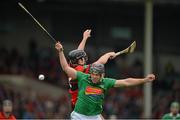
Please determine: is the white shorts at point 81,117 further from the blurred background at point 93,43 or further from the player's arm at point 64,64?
the blurred background at point 93,43

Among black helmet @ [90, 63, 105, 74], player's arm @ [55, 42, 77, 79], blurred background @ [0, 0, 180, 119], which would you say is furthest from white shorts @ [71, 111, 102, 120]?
blurred background @ [0, 0, 180, 119]

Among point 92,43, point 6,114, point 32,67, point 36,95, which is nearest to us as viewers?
point 6,114

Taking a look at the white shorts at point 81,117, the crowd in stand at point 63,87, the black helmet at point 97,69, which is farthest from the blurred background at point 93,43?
the black helmet at point 97,69

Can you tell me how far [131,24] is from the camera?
27234 mm

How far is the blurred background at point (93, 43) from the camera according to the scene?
23938 millimetres

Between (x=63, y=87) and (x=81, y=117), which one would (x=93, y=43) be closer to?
(x=63, y=87)

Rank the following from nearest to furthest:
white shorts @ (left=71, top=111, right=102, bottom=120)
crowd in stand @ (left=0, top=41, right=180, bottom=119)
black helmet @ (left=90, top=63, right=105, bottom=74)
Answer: black helmet @ (left=90, top=63, right=105, bottom=74) → white shorts @ (left=71, top=111, right=102, bottom=120) → crowd in stand @ (left=0, top=41, right=180, bottom=119)

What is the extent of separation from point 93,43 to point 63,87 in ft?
8.36

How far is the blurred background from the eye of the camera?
23938 mm

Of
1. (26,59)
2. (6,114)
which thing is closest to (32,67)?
(26,59)

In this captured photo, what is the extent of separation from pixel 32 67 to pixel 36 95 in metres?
2.31

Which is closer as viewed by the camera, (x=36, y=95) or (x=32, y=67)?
(x=36, y=95)

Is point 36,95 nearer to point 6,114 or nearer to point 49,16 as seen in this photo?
point 49,16

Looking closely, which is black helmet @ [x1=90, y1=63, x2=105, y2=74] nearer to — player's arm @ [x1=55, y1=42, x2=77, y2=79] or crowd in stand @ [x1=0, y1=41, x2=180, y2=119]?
player's arm @ [x1=55, y1=42, x2=77, y2=79]
